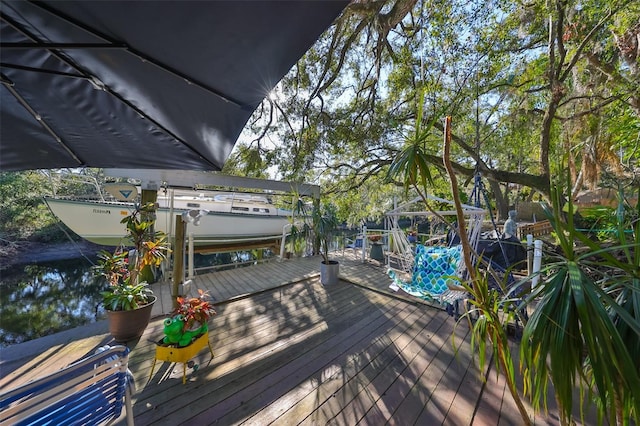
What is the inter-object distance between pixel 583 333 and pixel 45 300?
937cm

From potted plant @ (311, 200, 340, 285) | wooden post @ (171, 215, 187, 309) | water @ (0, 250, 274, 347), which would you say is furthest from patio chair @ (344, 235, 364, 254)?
wooden post @ (171, 215, 187, 309)

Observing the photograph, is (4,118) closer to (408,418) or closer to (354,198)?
(408,418)

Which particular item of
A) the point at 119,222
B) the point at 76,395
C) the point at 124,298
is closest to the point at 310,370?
the point at 76,395

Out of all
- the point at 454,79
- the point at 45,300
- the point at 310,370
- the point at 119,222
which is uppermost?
the point at 454,79

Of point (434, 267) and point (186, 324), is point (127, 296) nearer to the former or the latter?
point (186, 324)

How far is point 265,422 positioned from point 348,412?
559 mm

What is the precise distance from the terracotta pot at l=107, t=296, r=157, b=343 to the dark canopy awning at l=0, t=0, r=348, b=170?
4.93ft

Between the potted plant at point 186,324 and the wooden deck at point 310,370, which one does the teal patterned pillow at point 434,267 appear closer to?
the wooden deck at point 310,370

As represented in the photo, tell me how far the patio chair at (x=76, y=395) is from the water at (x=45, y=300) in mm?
4518

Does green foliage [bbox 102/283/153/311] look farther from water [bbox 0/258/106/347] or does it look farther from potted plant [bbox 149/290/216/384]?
water [bbox 0/258/106/347]

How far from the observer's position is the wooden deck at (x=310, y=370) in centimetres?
166

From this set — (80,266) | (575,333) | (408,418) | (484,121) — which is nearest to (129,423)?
(408,418)

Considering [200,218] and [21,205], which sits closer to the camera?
[200,218]

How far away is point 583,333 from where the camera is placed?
739mm
